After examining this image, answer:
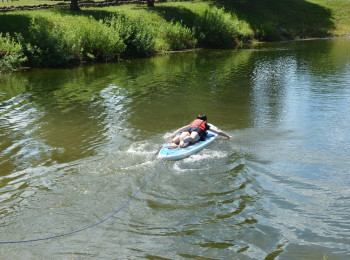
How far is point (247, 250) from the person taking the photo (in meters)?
6.74

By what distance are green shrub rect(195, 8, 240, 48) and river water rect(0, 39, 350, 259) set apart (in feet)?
60.5

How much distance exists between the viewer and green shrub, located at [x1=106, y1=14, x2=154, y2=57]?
3169cm

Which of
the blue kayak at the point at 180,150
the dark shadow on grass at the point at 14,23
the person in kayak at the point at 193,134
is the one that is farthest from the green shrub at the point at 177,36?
the blue kayak at the point at 180,150

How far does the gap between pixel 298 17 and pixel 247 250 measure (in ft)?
155

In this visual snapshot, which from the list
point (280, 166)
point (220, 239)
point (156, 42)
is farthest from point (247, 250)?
point (156, 42)

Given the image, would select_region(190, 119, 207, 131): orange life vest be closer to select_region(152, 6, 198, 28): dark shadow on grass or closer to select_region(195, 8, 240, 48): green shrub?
select_region(195, 8, 240, 48): green shrub

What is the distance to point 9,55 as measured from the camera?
87.9ft

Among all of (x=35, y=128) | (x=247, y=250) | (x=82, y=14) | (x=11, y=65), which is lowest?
(x=247, y=250)

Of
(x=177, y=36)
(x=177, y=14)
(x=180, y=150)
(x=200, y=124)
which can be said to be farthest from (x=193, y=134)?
(x=177, y=14)

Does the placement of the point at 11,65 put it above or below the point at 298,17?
below

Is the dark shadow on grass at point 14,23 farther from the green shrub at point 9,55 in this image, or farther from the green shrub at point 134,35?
the green shrub at point 134,35

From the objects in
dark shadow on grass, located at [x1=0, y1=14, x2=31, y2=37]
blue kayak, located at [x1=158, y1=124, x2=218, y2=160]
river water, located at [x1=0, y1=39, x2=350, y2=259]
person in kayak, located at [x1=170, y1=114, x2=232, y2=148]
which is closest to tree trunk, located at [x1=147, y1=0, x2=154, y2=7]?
dark shadow on grass, located at [x1=0, y1=14, x2=31, y2=37]

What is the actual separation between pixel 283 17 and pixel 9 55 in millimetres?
34096

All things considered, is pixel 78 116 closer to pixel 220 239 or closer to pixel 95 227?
pixel 95 227
